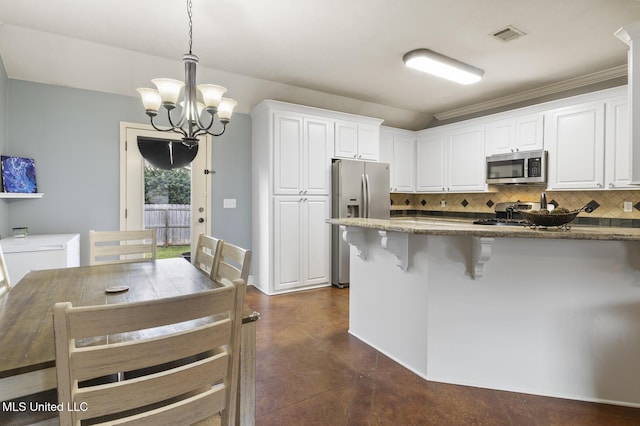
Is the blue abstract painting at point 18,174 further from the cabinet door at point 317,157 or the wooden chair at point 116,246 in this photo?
Answer: the cabinet door at point 317,157

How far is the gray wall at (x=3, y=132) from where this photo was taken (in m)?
2.92

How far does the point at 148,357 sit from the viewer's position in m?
0.81

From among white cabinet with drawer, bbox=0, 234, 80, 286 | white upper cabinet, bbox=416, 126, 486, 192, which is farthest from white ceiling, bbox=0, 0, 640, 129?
white cabinet with drawer, bbox=0, 234, 80, 286

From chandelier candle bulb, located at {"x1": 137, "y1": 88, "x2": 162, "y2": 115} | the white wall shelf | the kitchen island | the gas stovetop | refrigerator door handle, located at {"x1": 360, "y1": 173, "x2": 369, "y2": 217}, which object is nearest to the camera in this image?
the kitchen island

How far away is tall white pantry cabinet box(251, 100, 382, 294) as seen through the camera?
3.95 meters

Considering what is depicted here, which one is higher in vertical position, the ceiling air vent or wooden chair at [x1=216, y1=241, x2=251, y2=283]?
the ceiling air vent

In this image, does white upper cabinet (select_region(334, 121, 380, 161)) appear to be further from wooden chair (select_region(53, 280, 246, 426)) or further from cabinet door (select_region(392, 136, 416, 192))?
wooden chair (select_region(53, 280, 246, 426))

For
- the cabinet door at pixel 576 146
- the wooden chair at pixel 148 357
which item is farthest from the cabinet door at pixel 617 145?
the wooden chair at pixel 148 357

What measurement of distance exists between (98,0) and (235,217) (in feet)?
8.36

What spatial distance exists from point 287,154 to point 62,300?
2.92 m

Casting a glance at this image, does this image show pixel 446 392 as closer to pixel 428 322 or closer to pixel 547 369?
pixel 428 322

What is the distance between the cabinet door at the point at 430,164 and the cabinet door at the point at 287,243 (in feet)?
7.90

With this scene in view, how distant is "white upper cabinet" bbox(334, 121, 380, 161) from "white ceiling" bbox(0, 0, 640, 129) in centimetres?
54

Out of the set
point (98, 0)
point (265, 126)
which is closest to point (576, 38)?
point (265, 126)
